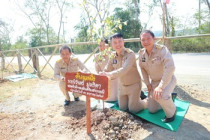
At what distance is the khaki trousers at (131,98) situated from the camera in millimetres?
2963

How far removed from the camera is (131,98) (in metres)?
2.97

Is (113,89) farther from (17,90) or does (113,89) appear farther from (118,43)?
(17,90)

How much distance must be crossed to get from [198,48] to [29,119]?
13.4 m

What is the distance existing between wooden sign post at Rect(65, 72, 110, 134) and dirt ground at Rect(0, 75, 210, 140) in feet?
1.04

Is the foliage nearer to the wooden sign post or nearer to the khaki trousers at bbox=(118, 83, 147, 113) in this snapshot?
the khaki trousers at bbox=(118, 83, 147, 113)

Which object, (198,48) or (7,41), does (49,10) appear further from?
(198,48)

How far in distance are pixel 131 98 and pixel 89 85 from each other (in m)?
0.94

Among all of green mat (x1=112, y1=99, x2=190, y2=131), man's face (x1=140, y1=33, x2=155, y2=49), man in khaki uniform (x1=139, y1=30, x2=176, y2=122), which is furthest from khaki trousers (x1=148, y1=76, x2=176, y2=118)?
man's face (x1=140, y1=33, x2=155, y2=49)

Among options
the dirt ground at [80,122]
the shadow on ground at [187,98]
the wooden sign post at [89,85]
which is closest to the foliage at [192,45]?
the dirt ground at [80,122]

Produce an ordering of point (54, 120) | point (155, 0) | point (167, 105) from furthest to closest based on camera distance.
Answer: point (155, 0) < point (54, 120) < point (167, 105)

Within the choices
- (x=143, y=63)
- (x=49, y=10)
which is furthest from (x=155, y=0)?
(x=143, y=63)

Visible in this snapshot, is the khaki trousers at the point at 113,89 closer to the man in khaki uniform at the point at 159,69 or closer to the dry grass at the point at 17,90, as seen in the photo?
the man in khaki uniform at the point at 159,69

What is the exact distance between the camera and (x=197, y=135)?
2.43 m

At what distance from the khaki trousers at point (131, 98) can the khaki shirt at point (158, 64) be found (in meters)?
0.25
